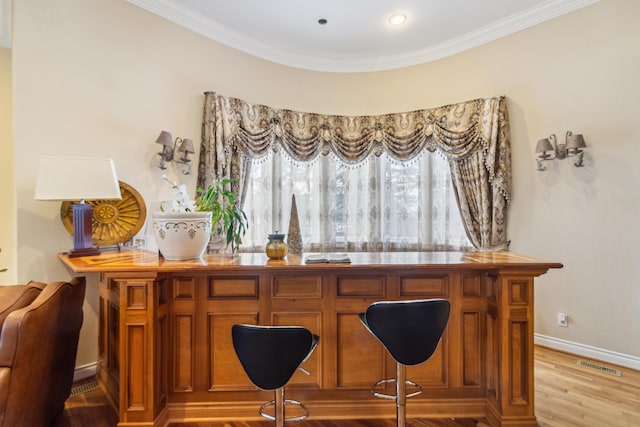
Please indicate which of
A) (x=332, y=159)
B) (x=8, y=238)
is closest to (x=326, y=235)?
(x=332, y=159)

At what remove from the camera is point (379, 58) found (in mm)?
4012

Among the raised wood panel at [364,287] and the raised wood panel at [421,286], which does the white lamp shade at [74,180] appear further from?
the raised wood panel at [421,286]

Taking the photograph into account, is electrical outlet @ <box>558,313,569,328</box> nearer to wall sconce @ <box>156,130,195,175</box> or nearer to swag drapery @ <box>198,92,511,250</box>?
swag drapery @ <box>198,92,511,250</box>

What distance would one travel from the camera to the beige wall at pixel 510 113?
7.72 ft

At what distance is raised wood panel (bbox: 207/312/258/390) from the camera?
1.96 m

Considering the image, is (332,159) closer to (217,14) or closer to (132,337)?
(217,14)

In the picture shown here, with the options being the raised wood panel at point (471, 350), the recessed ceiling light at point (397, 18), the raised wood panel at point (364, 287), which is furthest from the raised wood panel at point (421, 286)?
the recessed ceiling light at point (397, 18)

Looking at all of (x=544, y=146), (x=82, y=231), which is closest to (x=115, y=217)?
(x=82, y=231)

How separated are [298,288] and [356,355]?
591 mm

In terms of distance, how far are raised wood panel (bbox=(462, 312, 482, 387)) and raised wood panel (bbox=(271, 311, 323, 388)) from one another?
0.96 meters

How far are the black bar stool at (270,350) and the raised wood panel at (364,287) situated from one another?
2.21ft

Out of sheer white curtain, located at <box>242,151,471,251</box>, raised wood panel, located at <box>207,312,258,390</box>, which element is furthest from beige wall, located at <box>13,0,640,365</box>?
raised wood panel, located at <box>207,312,258,390</box>

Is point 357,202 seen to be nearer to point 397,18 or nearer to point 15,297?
point 397,18

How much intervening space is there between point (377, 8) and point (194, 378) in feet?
12.0
